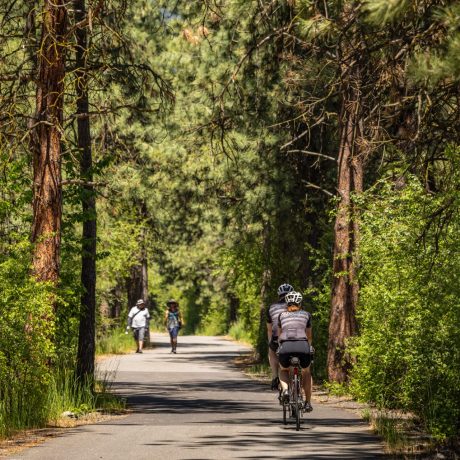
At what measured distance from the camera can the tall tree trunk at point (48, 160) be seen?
1864 centimetres

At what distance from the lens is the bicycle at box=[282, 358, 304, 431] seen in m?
16.7

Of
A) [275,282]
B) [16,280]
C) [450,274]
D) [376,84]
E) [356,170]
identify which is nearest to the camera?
[376,84]

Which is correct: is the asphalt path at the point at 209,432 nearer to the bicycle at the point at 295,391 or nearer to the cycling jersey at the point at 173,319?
the bicycle at the point at 295,391

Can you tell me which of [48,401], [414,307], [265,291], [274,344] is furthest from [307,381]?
[265,291]

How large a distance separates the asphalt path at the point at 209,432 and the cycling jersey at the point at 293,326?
1236mm

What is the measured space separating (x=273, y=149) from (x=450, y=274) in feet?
48.5

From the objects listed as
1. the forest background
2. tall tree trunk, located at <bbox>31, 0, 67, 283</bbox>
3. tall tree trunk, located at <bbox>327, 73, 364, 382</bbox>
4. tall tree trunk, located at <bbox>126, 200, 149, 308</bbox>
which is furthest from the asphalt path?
tall tree trunk, located at <bbox>126, 200, 149, 308</bbox>

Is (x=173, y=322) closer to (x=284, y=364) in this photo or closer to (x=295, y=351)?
(x=284, y=364)

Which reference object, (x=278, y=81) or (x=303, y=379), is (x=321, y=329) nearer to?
(x=278, y=81)

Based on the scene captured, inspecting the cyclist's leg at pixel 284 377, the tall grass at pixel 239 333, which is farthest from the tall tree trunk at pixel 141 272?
the cyclist's leg at pixel 284 377

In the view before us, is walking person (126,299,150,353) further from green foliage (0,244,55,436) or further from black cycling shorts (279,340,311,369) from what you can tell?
black cycling shorts (279,340,311,369)

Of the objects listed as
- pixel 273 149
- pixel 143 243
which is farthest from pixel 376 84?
pixel 143 243

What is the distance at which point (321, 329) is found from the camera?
90.3ft

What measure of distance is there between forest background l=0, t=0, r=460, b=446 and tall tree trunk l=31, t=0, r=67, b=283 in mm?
30
